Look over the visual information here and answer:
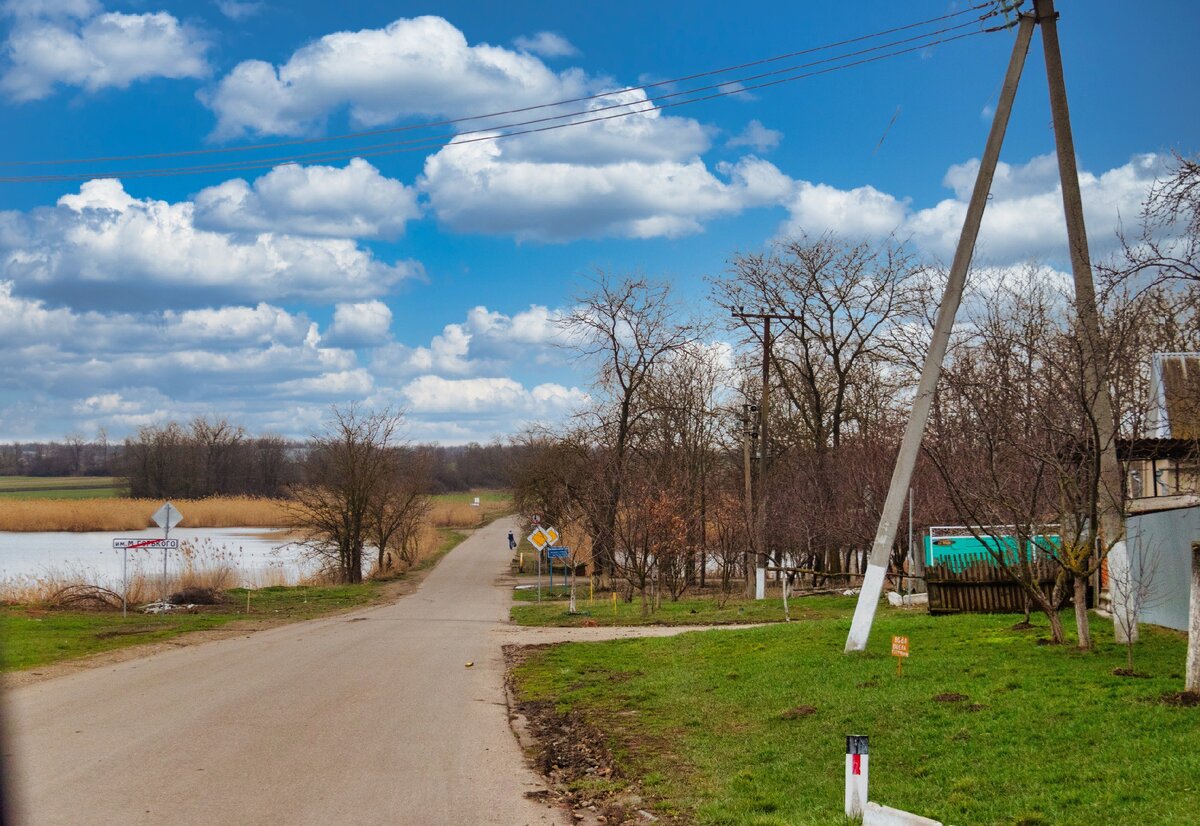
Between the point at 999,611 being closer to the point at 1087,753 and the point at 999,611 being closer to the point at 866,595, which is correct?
the point at 866,595

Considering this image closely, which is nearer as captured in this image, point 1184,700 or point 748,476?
point 1184,700

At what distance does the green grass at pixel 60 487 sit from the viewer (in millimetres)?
75875

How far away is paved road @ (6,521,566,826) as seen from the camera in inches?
330

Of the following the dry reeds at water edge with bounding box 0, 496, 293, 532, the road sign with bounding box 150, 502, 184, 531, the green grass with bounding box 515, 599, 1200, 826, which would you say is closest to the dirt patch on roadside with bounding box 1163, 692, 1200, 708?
the green grass with bounding box 515, 599, 1200, 826

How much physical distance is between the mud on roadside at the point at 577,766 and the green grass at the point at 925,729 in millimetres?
211

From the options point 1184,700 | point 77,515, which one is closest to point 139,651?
point 1184,700

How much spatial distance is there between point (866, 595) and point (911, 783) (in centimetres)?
668

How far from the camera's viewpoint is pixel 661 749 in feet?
35.8

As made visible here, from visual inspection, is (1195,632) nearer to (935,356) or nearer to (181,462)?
(935,356)

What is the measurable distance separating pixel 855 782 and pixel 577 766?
3.96 meters

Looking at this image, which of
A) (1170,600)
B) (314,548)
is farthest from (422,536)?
(1170,600)

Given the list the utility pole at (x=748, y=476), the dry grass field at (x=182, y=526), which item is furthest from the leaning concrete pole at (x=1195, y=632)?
the dry grass field at (x=182, y=526)

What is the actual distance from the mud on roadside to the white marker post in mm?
1576

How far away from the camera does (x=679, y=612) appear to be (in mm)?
29469
